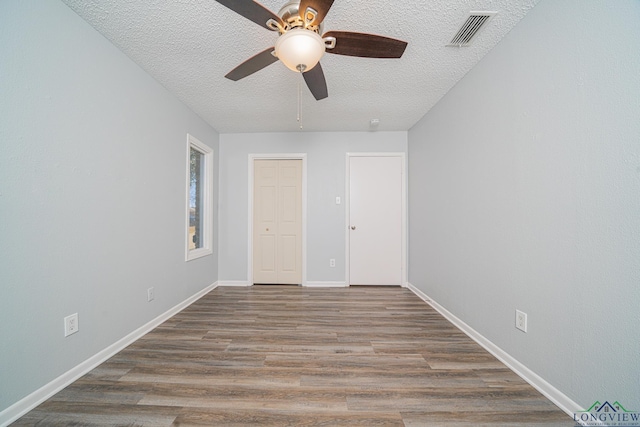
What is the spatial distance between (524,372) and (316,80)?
247cm

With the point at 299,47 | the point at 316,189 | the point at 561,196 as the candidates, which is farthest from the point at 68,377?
the point at 561,196

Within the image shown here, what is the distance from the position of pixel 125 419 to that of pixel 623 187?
275 cm

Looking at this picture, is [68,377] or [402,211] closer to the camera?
[68,377]

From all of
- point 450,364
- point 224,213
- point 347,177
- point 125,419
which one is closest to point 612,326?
point 450,364

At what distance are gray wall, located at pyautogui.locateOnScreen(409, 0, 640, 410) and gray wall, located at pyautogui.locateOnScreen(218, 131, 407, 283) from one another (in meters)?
1.71

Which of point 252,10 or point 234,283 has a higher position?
point 252,10

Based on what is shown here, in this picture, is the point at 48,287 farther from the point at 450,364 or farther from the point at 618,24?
the point at 618,24

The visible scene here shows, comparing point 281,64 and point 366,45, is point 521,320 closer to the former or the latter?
point 366,45

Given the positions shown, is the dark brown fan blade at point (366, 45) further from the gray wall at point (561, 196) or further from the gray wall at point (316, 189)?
the gray wall at point (316, 189)

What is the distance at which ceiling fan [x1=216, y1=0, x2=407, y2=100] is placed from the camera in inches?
46.4

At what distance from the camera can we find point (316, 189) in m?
3.76

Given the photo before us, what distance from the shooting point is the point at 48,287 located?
1413mm

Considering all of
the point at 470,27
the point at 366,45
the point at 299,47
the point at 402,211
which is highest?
the point at 470,27

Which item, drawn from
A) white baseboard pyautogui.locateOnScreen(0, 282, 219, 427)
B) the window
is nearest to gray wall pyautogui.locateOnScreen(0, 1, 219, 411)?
white baseboard pyautogui.locateOnScreen(0, 282, 219, 427)
